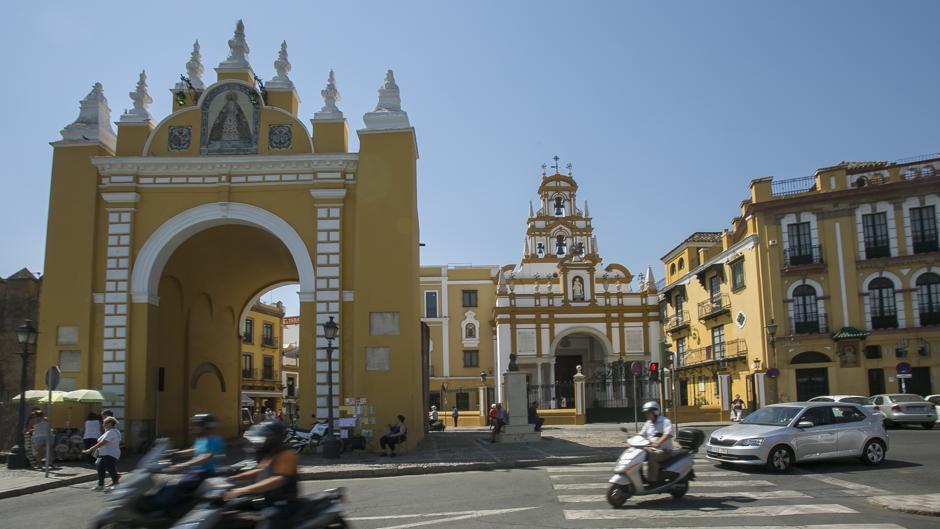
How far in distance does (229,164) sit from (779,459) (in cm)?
1509

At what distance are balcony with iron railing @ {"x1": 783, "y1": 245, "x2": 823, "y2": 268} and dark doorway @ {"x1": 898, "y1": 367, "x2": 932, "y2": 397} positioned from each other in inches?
226

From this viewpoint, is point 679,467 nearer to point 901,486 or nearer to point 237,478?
point 901,486

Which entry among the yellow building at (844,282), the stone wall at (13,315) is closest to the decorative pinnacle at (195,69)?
the stone wall at (13,315)

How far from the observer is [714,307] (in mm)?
39969

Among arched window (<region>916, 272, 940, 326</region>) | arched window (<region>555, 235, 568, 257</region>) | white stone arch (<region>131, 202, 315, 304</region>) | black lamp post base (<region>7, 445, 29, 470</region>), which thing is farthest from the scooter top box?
arched window (<region>555, 235, 568, 257</region>)

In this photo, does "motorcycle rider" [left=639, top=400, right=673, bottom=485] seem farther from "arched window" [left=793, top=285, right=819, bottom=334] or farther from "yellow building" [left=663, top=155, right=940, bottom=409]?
"arched window" [left=793, top=285, right=819, bottom=334]

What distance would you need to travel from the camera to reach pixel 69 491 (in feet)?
45.1

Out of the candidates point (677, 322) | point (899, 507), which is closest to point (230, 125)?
point (899, 507)

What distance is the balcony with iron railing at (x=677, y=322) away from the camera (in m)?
45.9

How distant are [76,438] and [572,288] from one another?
38.7 m

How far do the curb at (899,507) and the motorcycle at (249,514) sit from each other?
6.71m

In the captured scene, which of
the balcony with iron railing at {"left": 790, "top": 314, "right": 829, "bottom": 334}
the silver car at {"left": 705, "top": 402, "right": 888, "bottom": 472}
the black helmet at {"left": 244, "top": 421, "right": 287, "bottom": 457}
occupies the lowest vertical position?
the silver car at {"left": 705, "top": 402, "right": 888, "bottom": 472}

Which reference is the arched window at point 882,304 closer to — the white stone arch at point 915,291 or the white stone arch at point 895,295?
the white stone arch at point 895,295

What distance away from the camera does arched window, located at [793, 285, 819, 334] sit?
33.4 meters
